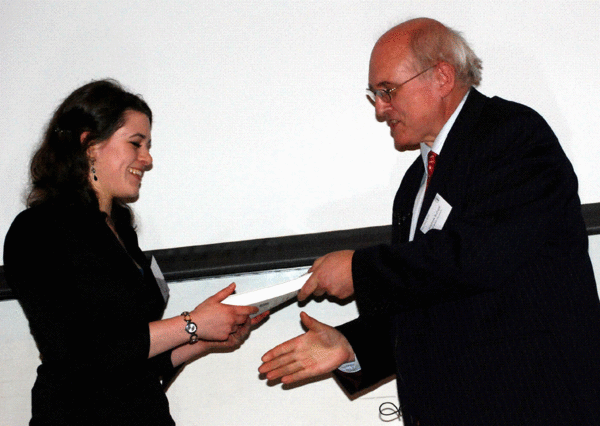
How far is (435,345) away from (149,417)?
0.94 meters

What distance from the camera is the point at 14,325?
2.70 metres

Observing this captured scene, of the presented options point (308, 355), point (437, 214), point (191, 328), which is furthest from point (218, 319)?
point (437, 214)

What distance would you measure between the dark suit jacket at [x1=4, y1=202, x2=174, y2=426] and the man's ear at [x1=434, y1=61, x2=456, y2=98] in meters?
1.19

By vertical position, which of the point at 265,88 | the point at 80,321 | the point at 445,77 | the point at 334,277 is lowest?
the point at 334,277

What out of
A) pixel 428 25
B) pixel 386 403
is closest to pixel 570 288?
pixel 428 25

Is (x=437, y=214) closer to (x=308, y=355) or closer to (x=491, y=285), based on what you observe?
(x=491, y=285)

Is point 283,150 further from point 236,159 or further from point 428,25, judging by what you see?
point 428,25

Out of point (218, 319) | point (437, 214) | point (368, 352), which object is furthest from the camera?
point (368, 352)

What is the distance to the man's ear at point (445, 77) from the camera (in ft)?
6.90

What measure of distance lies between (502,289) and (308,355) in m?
0.66

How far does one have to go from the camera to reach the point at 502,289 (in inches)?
68.7

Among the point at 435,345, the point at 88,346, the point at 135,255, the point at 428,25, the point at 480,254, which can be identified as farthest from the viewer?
the point at 135,255

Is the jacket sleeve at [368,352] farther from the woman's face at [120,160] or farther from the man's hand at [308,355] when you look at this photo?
the woman's face at [120,160]

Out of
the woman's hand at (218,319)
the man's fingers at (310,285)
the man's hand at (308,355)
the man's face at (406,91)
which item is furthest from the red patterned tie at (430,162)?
the woman's hand at (218,319)
